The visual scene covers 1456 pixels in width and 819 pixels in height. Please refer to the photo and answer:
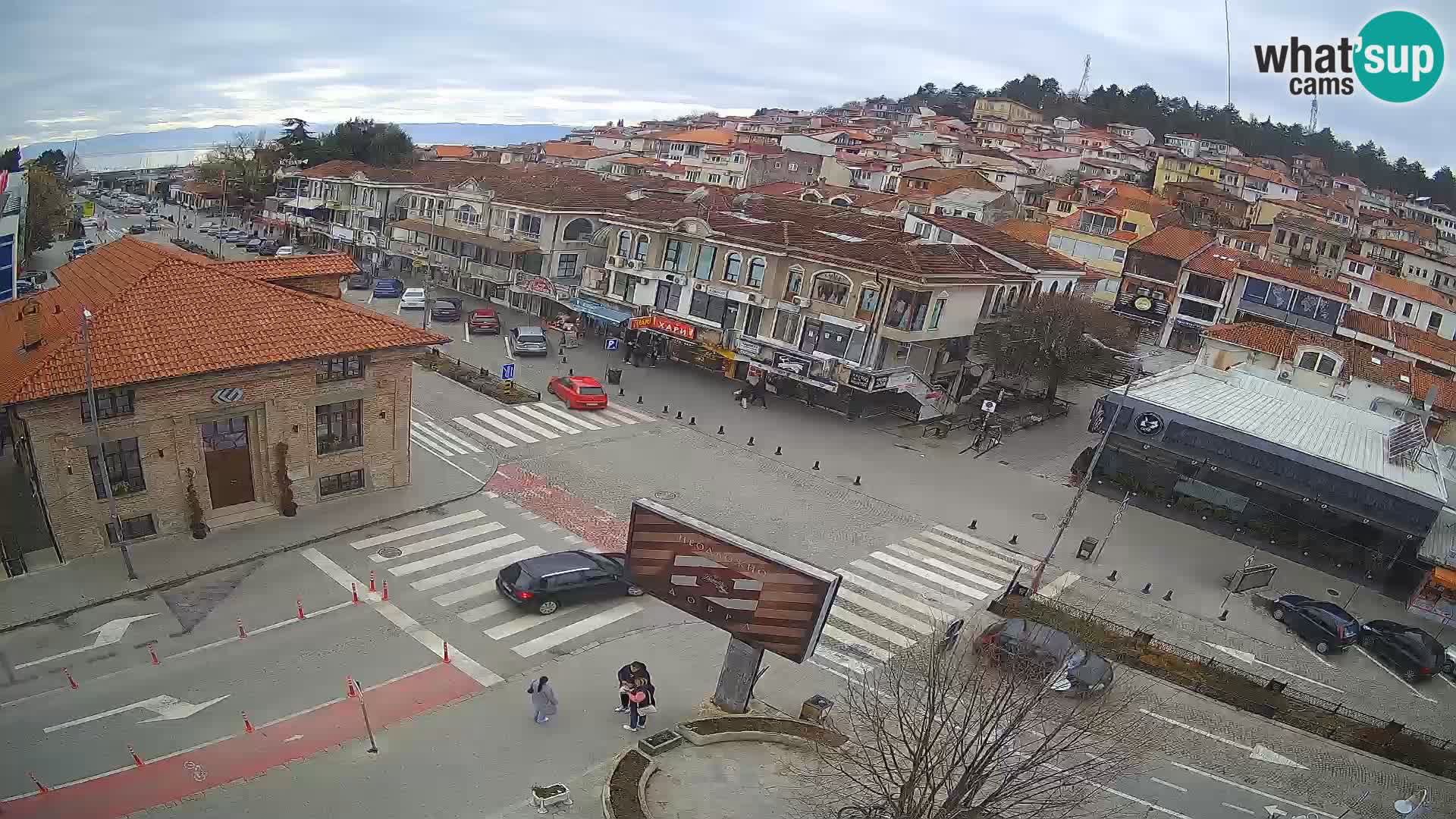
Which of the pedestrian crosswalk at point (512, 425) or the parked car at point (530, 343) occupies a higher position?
the parked car at point (530, 343)

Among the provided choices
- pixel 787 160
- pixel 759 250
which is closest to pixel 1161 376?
pixel 759 250

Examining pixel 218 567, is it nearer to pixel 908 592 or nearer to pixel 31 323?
pixel 31 323

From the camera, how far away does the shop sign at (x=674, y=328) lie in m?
43.7

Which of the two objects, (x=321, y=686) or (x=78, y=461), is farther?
(x=78, y=461)

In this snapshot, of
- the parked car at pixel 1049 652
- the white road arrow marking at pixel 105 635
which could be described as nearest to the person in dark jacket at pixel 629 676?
the parked car at pixel 1049 652

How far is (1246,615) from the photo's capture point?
26.6 m

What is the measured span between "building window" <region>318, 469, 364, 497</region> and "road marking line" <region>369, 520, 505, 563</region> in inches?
149

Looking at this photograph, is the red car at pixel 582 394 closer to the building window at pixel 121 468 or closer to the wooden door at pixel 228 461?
the wooden door at pixel 228 461

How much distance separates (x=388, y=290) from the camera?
5703 cm

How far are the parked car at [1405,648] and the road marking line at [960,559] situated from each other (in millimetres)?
10899

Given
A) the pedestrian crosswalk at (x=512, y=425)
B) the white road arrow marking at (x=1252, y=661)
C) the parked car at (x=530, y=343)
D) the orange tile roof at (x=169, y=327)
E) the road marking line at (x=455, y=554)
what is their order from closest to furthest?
the orange tile roof at (x=169, y=327), the road marking line at (x=455, y=554), the white road arrow marking at (x=1252, y=661), the pedestrian crosswalk at (x=512, y=425), the parked car at (x=530, y=343)

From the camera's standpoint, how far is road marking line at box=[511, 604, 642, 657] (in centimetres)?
1967

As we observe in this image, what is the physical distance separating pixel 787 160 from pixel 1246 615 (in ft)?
240

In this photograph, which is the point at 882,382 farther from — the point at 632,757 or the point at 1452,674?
the point at 632,757
